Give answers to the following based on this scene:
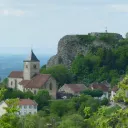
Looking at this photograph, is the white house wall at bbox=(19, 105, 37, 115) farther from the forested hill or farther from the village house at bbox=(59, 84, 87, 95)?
the forested hill

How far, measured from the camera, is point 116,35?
68.5 meters

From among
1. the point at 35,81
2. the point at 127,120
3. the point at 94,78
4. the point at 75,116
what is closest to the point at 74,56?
the point at 94,78

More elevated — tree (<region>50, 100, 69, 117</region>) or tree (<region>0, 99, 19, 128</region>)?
tree (<region>0, 99, 19, 128</region>)

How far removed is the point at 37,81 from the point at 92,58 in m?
8.44

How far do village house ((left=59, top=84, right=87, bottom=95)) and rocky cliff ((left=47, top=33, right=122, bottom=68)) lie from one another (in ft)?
31.0

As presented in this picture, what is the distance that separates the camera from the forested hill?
196 ft

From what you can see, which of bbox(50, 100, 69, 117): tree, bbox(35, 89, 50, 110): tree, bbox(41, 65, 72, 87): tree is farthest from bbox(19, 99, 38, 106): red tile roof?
bbox(41, 65, 72, 87): tree

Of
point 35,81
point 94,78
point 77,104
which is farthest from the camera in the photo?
point 94,78

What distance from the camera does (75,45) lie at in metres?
67.0

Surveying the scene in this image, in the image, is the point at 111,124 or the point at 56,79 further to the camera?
the point at 56,79

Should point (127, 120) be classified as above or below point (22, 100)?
above

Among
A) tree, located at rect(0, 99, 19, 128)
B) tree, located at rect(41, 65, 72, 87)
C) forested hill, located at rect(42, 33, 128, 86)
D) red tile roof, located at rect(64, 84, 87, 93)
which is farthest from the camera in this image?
forested hill, located at rect(42, 33, 128, 86)

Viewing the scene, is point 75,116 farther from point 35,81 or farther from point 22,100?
point 35,81

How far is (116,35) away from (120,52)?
625 centimetres
